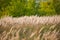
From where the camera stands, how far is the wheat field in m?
1.15

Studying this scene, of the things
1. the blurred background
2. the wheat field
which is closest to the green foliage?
the blurred background

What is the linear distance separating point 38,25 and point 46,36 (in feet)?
0.28

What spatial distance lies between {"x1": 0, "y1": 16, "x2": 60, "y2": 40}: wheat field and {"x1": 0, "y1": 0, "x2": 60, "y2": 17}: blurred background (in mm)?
233

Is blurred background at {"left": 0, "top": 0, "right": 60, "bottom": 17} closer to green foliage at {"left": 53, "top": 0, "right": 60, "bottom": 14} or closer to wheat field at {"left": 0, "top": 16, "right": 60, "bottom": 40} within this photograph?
green foliage at {"left": 53, "top": 0, "right": 60, "bottom": 14}

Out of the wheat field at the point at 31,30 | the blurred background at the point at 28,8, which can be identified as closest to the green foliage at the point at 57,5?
the blurred background at the point at 28,8

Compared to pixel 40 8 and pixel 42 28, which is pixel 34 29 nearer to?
pixel 42 28

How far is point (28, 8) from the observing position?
147 centimetres

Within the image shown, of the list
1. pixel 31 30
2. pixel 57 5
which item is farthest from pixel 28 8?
pixel 31 30

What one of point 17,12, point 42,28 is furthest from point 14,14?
point 42,28

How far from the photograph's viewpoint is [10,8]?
58.0 inches

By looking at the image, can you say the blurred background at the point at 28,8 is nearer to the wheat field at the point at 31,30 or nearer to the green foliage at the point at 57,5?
the green foliage at the point at 57,5

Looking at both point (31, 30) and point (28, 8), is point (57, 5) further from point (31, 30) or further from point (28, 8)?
point (31, 30)

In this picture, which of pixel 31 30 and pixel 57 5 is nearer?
pixel 31 30

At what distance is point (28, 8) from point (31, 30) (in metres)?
0.32
